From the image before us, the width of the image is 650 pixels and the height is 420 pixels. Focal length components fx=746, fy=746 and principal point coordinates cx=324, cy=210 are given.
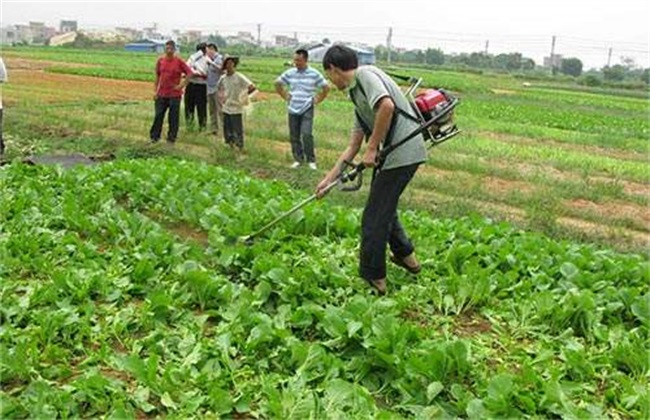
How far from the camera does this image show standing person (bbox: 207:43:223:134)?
12.0m

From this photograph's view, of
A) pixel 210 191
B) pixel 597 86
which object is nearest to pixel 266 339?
pixel 210 191

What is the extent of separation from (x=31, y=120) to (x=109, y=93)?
27.8 ft

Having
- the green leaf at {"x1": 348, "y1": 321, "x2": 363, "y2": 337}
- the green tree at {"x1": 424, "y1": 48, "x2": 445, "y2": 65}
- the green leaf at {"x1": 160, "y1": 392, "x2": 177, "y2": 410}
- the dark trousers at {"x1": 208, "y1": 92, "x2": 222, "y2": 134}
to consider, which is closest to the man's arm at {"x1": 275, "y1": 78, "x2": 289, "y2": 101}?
the dark trousers at {"x1": 208, "y1": 92, "x2": 222, "y2": 134}

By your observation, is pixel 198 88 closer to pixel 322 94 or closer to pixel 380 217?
pixel 322 94

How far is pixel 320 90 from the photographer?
10.6 meters

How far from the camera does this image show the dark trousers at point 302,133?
34.2 feet

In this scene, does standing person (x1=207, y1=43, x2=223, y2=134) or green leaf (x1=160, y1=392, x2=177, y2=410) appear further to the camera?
standing person (x1=207, y1=43, x2=223, y2=134)

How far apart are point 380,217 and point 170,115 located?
732cm

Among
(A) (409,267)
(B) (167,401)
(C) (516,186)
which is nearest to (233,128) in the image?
(C) (516,186)

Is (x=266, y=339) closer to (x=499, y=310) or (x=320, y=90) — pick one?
(x=499, y=310)

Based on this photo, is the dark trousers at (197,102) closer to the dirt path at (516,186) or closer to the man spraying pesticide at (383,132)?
the dirt path at (516,186)

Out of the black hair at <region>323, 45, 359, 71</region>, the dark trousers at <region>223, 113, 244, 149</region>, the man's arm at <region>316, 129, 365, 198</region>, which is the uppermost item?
the black hair at <region>323, 45, 359, 71</region>

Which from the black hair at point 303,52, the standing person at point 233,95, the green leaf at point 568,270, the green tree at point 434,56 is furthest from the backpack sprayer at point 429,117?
the green tree at point 434,56

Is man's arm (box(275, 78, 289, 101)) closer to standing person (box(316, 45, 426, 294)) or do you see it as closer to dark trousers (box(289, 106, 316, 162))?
dark trousers (box(289, 106, 316, 162))
